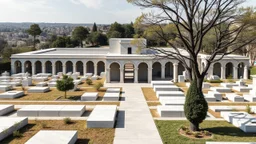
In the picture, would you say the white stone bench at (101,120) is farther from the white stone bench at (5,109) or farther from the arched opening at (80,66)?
the arched opening at (80,66)

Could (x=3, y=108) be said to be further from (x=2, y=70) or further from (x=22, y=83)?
(x=2, y=70)

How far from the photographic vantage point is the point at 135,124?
1875cm

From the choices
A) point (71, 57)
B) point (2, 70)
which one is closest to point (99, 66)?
point (71, 57)

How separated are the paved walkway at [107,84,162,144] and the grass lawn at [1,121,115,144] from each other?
0.61 m

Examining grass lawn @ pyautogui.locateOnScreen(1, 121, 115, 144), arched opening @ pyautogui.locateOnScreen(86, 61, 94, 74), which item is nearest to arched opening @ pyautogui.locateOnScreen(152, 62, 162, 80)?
arched opening @ pyautogui.locateOnScreen(86, 61, 94, 74)

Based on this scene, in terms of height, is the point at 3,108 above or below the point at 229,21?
below

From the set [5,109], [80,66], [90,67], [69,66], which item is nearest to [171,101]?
[5,109]

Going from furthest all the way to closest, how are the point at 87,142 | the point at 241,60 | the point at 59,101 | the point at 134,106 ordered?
1. the point at 241,60
2. the point at 59,101
3. the point at 134,106
4. the point at 87,142

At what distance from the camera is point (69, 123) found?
1911 cm

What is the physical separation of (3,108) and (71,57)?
26.4m

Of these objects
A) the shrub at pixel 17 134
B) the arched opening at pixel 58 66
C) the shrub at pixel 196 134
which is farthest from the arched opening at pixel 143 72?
the shrub at pixel 17 134

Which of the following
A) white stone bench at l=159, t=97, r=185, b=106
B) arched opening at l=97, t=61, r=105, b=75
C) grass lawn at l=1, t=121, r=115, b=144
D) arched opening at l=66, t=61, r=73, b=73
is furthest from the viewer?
arched opening at l=66, t=61, r=73, b=73

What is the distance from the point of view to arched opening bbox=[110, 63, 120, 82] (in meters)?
44.1

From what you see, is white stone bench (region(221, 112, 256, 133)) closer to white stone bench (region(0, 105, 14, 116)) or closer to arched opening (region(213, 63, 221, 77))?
white stone bench (region(0, 105, 14, 116))
